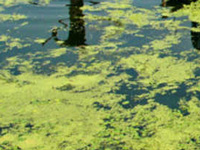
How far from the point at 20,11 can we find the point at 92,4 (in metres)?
0.68

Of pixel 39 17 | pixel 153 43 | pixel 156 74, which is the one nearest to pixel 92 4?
pixel 39 17

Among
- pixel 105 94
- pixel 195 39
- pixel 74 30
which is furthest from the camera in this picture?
pixel 74 30

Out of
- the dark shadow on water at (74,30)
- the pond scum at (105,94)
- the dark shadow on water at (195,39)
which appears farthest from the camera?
the dark shadow on water at (74,30)

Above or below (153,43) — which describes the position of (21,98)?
below

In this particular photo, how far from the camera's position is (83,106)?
1.86m

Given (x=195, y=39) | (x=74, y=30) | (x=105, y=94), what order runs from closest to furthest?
(x=105, y=94)
(x=195, y=39)
(x=74, y=30)

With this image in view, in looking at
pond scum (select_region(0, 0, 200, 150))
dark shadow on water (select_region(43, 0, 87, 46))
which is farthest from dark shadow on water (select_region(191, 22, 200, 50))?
dark shadow on water (select_region(43, 0, 87, 46))

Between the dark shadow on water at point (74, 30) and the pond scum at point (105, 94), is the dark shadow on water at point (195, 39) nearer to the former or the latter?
the pond scum at point (105, 94)

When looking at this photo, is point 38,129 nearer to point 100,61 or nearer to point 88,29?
point 100,61

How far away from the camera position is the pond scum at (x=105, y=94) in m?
1.64

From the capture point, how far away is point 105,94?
1945 millimetres

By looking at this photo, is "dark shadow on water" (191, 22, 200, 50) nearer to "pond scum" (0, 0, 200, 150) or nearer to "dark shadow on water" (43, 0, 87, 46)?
"pond scum" (0, 0, 200, 150)

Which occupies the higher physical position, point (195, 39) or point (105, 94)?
point (195, 39)

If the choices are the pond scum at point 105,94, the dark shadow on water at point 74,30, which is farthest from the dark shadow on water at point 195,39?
the dark shadow on water at point 74,30
